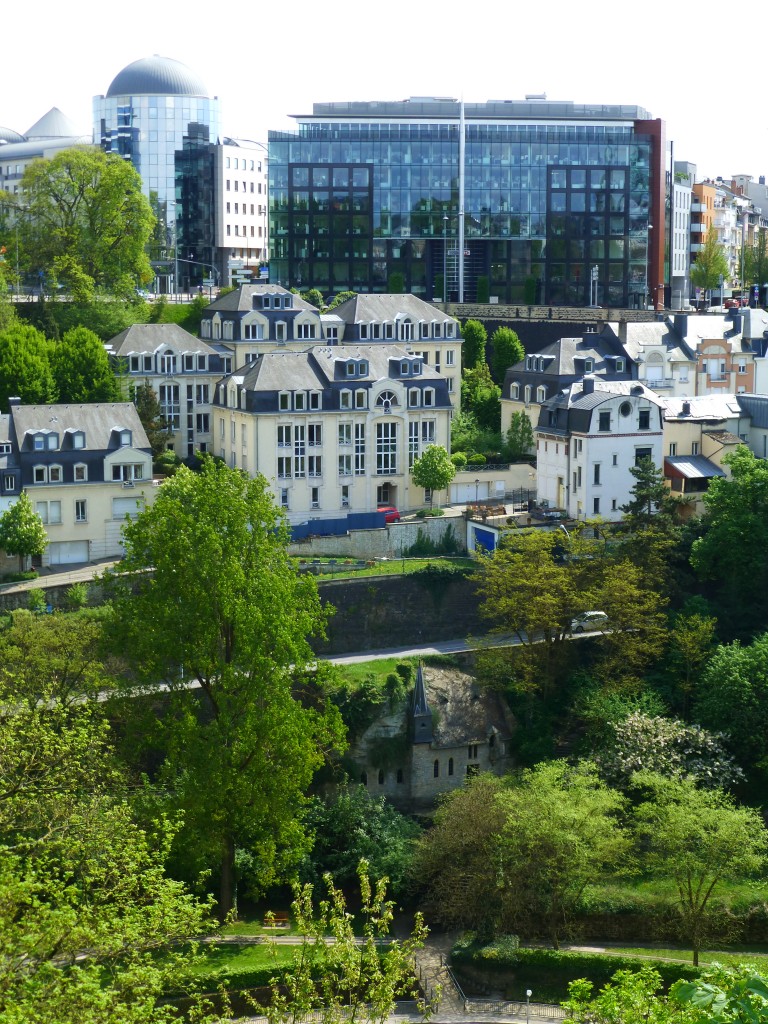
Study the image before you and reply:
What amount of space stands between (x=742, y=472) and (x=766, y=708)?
14.5 m

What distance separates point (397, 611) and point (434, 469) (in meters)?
12.1

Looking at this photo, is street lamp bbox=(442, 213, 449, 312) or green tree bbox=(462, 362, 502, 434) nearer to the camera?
green tree bbox=(462, 362, 502, 434)

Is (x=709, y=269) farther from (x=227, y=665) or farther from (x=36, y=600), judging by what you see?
(x=227, y=665)

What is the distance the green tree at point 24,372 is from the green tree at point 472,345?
30936 mm

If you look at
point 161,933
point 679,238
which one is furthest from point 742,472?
point 679,238

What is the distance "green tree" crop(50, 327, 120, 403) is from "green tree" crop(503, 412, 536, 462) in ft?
75.1

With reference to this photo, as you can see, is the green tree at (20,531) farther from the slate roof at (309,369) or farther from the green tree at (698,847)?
the green tree at (698,847)

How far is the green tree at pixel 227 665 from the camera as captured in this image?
181 ft

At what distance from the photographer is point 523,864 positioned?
5653 cm

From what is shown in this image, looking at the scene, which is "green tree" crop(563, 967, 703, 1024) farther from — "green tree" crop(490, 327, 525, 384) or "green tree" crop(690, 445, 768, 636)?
"green tree" crop(490, 327, 525, 384)

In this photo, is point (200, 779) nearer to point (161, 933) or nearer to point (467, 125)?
point (161, 933)

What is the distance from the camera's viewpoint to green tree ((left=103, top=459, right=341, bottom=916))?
55062mm

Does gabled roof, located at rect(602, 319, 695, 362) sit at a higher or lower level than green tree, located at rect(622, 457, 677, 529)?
higher

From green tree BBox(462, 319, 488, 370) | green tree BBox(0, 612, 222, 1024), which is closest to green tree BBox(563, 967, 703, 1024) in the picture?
green tree BBox(0, 612, 222, 1024)
